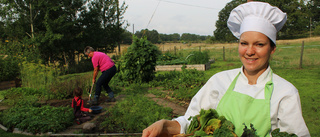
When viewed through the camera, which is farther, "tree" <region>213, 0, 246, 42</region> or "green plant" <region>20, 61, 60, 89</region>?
"tree" <region>213, 0, 246, 42</region>

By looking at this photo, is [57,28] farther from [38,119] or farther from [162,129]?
[162,129]

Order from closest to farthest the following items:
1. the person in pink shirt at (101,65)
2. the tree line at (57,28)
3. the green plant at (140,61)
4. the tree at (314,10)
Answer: the person in pink shirt at (101,65)
the green plant at (140,61)
the tree line at (57,28)
the tree at (314,10)

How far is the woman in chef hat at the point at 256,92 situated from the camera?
1528mm

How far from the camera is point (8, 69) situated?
34.2 feet

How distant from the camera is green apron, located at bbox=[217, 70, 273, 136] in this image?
1.57 metres

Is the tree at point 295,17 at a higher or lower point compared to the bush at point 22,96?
higher

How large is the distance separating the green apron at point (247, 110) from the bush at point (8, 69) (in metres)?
11.1

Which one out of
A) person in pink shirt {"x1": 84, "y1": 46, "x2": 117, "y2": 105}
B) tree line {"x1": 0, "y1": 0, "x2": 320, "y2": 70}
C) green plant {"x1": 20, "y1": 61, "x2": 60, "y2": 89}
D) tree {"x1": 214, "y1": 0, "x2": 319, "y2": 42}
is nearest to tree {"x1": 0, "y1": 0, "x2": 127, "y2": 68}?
tree line {"x1": 0, "y1": 0, "x2": 320, "y2": 70}

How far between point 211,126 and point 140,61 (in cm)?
862

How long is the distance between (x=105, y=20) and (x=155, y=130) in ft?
64.3

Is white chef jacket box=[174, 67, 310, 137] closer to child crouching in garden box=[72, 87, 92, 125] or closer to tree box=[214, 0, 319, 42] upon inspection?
child crouching in garden box=[72, 87, 92, 125]

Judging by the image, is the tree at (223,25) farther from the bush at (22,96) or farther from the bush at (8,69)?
the bush at (22,96)

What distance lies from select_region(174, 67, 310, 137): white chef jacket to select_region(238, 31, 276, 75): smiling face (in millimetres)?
111

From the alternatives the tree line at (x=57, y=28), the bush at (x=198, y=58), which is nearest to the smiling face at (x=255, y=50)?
the tree line at (x=57, y=28)
